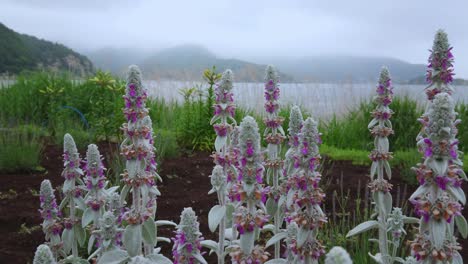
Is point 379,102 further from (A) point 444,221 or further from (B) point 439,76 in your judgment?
(A) point 444,221

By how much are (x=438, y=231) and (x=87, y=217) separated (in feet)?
5.52

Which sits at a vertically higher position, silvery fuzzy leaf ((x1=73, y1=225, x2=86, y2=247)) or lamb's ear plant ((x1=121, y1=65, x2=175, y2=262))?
lamb's ear plant ((x1=121, y1=65, x2=175, y2=262))

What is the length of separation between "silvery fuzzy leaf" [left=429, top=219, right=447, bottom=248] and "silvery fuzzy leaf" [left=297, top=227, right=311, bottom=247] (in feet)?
1.47

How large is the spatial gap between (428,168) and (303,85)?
1323cm

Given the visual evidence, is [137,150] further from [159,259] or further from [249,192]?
[249,192]

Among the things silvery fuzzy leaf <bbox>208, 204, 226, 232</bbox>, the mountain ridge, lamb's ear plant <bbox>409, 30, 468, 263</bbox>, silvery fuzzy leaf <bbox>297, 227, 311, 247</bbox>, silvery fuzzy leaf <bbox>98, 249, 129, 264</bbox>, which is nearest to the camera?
lamb's ear plant <bbox>409, 30, 468, 263</bbox>

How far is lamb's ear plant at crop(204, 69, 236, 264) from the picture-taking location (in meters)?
2.16

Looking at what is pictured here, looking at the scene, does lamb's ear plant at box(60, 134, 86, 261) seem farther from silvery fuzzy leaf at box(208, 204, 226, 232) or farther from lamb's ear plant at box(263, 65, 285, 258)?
lamb's ear plant at box(263, 65, 285, 258)

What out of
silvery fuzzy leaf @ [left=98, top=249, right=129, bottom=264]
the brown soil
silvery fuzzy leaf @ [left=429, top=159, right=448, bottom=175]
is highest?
silvery fuzzy leaf @ [left=429, top=159, right=448, bottom=175]

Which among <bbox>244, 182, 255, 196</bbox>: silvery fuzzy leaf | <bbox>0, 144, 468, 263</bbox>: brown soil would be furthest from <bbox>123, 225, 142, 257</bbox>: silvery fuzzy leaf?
<bbox>0, 144, 468, 263</bbox>: brown soil

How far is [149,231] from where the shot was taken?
2.09m

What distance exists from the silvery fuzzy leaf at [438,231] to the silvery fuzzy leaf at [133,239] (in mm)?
1164

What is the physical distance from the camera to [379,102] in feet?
8.23

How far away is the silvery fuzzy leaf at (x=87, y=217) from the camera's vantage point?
2.38m
